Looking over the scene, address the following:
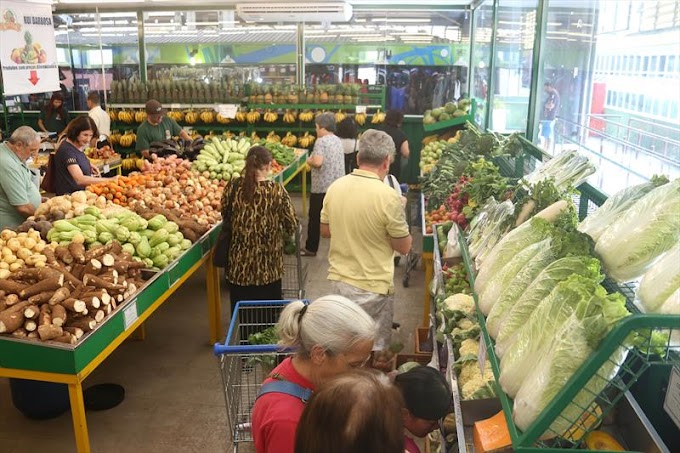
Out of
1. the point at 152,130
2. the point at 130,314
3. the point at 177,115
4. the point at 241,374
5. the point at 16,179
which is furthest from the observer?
the point at 177,115

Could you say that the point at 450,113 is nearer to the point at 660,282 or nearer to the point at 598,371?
the point at 660,282

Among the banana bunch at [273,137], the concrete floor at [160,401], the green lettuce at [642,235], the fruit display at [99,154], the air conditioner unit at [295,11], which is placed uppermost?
the air conditioner unit at [295,11]

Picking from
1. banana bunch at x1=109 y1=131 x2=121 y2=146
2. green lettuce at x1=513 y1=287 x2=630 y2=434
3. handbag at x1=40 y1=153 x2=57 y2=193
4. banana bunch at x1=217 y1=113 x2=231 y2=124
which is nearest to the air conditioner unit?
banana bunch at x1=217 y1=113 x2=231 y2=124

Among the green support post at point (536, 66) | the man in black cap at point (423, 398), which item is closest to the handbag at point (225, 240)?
the man in black cap at point (423, 398)

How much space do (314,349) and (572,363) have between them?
0.92 m

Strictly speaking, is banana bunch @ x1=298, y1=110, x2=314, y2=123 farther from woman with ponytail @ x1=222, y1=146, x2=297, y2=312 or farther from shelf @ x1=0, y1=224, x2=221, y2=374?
shelf @ x1=0, y1=224, x2=221, y2=374

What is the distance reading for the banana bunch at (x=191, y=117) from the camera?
11.4m

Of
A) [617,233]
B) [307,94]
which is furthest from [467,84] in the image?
[617,233]

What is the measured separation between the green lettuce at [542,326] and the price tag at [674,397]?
0.37m

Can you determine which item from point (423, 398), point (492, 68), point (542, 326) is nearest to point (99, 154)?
point (492, 68)

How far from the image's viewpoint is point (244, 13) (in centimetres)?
1006

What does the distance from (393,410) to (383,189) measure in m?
2.32

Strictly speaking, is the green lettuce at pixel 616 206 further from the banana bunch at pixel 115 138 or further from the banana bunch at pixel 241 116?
the banana bunch at pixel 115 138

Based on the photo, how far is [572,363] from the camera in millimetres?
1511
